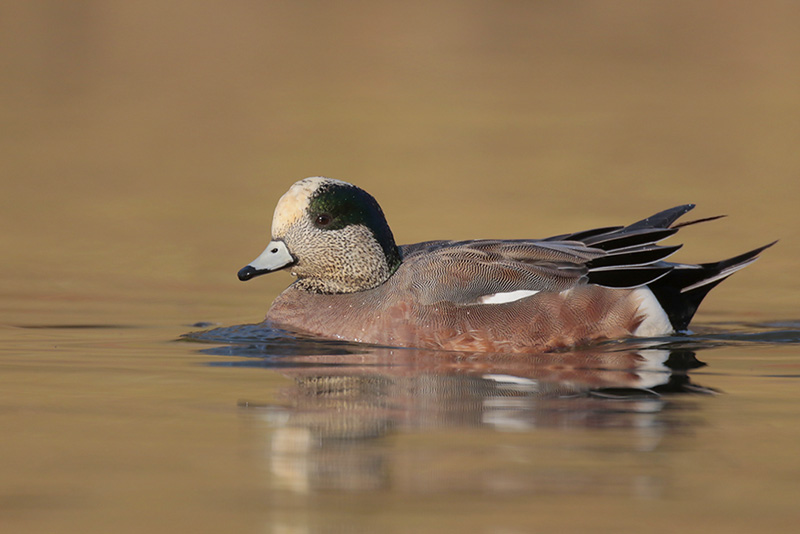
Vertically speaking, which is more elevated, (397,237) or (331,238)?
(397,237)

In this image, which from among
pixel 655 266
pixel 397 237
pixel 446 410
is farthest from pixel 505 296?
pixel 397 237

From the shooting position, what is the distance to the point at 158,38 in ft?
74.9

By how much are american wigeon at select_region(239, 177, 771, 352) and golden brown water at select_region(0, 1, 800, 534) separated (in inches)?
14.1

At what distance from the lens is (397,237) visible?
34.0 ft

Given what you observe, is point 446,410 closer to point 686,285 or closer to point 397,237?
point 686,285

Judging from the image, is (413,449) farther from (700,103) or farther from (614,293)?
(700,103)

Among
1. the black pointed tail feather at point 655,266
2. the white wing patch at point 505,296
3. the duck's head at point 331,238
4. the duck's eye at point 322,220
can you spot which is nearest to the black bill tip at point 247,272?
the duck's head at point 331,238

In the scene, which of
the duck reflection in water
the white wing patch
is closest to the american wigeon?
the white wing patch

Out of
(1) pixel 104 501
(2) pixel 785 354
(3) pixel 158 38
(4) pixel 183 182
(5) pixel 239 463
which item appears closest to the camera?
(1) pixel 104 501

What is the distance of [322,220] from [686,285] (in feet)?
7.19

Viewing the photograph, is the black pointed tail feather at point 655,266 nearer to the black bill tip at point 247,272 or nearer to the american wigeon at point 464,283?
the american wigeon at point 464,283

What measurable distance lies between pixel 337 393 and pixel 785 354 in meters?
2.62

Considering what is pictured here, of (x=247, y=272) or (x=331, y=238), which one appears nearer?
(x=247, y=272)

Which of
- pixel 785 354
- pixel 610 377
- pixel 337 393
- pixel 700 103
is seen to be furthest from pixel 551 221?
pixel 700 103
